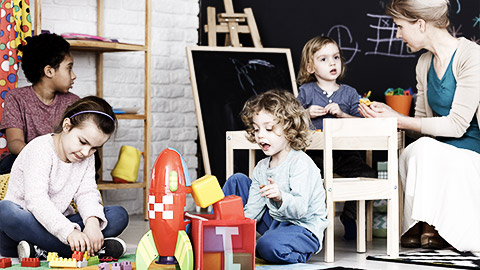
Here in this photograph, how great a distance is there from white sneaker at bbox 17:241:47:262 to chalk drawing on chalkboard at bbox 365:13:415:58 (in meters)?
2.65

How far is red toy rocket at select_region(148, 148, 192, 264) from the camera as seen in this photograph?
7.52ft

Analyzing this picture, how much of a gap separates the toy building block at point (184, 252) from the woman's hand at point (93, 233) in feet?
1.84

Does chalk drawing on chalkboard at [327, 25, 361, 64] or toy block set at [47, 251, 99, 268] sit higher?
chalk drawing on chalkboard at [327, 25, 361, 64]

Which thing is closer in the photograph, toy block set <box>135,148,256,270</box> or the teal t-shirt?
toy block set <box>135,148,256,270</box>

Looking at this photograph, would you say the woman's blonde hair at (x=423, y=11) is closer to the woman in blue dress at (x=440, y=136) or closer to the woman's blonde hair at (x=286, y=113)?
the woman in blue dress at (x=440, y=136)

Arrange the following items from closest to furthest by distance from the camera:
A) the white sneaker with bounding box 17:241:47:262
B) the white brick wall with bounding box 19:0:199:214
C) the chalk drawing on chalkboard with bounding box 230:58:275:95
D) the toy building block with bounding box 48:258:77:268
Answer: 1. the toy building block with bounding box 48:258:77:268
2. the white sneaker with bounding box 17:241:47:262
3. the white brick wall with bounding box 19:0:199:214
4. the chalk drawing on chalkboard with bounding box 230:58:275:95

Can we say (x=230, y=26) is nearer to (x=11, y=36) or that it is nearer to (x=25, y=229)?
(x=11, y=36)

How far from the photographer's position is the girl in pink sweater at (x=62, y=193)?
274 cm

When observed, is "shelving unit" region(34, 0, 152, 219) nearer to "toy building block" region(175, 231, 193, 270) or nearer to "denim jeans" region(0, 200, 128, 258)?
"denim jeans" region(0, 200, 128, 258)

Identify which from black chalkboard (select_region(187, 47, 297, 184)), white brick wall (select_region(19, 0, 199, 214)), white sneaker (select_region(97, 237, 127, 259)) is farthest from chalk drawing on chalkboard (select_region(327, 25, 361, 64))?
white sneaker (select_region(97, 237, 127, 259))

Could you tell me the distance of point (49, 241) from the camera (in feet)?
9.26

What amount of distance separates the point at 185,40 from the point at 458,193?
228 cm

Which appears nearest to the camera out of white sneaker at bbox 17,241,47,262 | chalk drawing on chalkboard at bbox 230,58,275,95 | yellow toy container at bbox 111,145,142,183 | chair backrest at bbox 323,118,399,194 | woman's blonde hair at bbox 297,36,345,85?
white sneaker at bbox 17,241,47,262

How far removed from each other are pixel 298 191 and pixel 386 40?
2.23m
